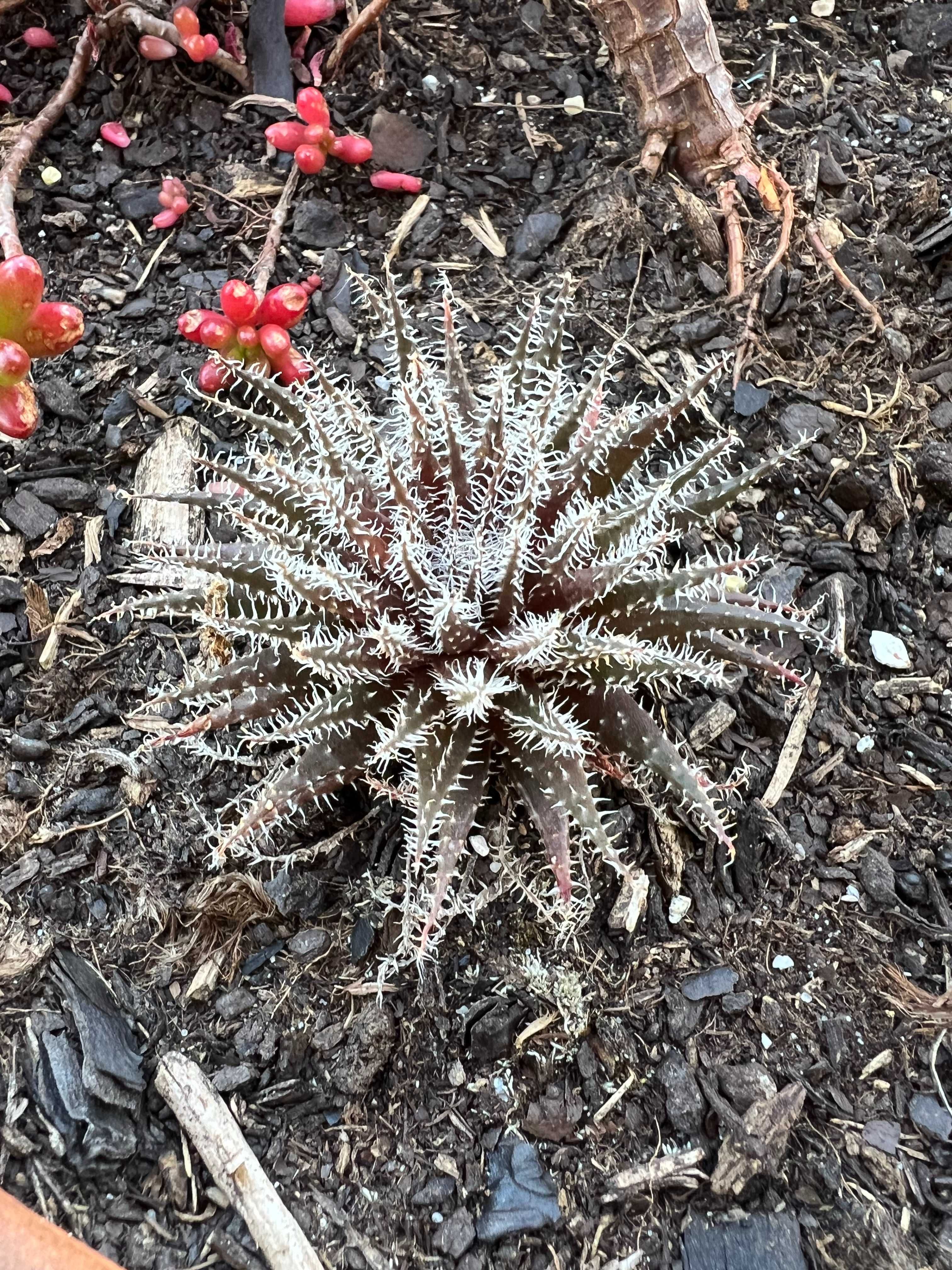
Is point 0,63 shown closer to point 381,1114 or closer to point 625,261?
point 625,261

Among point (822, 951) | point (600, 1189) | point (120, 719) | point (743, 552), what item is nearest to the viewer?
point (600, 1189)

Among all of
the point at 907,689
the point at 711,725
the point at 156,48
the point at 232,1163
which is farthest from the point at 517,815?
the point at 156,48

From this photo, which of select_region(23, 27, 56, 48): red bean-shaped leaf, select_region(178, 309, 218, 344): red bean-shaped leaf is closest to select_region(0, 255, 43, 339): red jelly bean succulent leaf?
select_region(178, 309, 218, 344): red bean-shaped leaf

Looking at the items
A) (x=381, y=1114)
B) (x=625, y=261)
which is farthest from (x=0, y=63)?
(x=381, y=1114)

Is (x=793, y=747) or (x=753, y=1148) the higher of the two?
(x=793, y=747)

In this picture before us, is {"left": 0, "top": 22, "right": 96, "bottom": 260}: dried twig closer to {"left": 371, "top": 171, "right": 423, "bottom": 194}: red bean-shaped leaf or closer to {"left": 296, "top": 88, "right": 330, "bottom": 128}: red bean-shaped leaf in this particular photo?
{"left": 296, "top": 88, "right": 330, "bottom": 128}: red bean-shaped leaf

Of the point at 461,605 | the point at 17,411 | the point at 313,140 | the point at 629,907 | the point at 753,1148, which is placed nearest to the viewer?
the point at 461,605

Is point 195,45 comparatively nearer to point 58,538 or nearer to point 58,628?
point 58,538

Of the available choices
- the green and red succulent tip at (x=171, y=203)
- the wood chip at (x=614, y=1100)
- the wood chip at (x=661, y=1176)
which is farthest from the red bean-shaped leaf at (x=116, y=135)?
the wood chip at (x=661, y=1176)
